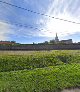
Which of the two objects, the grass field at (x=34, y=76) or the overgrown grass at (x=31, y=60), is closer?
the grass field at (x=34, y=76)

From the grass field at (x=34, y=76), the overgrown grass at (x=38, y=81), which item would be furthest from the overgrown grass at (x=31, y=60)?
the overgrown grass at (x=38, y=81)

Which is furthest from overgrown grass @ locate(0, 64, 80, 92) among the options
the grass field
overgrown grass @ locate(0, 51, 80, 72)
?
overgrown grass @ locate(0, 51, 80, 72)

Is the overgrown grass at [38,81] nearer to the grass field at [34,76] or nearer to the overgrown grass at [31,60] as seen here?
the grass field at [34,76]

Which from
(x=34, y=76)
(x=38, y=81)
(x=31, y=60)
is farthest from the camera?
(x=31, y=60)

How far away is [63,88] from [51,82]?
2.69ft

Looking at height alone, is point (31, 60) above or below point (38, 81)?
above

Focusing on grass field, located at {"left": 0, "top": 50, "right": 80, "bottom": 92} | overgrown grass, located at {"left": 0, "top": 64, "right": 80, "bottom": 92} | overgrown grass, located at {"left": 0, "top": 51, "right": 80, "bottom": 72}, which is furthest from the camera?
overgrown grass, located at {"left": 0, "top": 51, "right": 80, "bottom": 72}

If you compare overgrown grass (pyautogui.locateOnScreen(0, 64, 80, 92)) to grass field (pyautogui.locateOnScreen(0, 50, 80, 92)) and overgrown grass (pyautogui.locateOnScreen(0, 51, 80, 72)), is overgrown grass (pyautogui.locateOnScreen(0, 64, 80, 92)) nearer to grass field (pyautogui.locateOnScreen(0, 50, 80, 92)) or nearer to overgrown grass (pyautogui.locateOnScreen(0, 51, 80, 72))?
grass field (pyautogui.locateOnScreen(0, 50, 80, 92))

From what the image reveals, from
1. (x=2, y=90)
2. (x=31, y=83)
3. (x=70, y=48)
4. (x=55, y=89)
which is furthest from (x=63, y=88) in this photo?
(x=70, y=48)

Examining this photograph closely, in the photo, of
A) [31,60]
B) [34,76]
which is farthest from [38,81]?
[31,60]

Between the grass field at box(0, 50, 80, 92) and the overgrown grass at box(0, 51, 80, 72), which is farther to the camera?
the overgrown grass at box(0, 51, 80, 72)

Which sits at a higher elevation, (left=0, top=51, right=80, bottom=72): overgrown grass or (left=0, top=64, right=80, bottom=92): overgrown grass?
(left=0, top=51, right=80, bottom=72): overgrown grass

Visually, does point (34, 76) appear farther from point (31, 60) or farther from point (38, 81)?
point (31, 60)

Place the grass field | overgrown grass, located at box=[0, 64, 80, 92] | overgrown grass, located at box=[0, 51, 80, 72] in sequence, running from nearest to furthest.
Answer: overgrown grass, located at box=[0, 64, 80, 92] < the grass field < overgrown grass, located at box=[0, 51, 80, 72]
